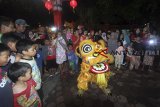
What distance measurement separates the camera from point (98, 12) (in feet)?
56.4

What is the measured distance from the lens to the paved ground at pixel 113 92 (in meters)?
5.01

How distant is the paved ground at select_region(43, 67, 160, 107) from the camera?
16.4 ft

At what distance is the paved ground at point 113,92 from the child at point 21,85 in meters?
2.25

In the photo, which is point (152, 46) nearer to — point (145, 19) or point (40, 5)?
point (145, 19)

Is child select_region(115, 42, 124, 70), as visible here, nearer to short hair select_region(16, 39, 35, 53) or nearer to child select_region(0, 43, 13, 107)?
short hair select_region(16, 39, 35, 53)

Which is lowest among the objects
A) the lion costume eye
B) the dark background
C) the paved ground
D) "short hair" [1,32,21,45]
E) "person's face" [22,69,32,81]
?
the paved ground

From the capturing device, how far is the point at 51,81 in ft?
22.4

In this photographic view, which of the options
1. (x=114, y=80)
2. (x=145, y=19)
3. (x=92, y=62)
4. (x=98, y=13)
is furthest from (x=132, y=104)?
(x=98, y=13)

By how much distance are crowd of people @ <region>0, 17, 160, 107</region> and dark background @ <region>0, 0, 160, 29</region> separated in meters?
4.42

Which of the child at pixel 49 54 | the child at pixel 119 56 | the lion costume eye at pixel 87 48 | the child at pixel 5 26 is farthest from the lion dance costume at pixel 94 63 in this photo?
the child at pixel 119 56

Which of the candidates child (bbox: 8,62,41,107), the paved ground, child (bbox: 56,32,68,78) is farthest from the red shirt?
child (bbox: 56,32,68,78)

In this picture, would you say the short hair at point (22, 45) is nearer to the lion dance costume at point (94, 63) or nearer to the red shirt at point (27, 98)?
the red shirt at point (27, 98)

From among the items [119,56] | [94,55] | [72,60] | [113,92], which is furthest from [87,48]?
[119,56]

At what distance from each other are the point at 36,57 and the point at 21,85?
6.91 feet
